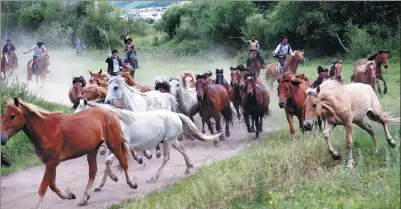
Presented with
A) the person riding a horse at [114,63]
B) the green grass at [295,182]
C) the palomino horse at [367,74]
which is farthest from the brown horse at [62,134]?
the palomino horse at [367,74]

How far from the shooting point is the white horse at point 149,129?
11.0 meters

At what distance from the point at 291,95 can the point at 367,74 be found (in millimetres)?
5201

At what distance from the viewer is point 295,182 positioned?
29.7 ft

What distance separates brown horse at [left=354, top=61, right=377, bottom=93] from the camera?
17625 mm

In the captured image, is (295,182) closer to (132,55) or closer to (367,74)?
(367,74)

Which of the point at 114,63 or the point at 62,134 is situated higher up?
the point at 62,134

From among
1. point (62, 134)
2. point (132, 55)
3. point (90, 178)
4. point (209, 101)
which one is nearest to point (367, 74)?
point (209, 101)

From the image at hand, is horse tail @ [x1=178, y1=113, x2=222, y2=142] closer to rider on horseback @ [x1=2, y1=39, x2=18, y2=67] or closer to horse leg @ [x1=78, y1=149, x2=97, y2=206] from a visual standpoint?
horse leg @ [x1=78, y1=149, x2=97, y2=206]

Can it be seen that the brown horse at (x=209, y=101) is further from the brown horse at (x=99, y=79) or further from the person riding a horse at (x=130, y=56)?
the person riding a horse at (x=130, y=56)

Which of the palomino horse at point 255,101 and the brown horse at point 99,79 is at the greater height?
the brown horse at point 99,79

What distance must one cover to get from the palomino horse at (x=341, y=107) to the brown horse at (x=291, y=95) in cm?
242

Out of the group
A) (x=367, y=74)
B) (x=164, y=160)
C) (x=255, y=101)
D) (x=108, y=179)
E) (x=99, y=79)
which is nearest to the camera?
(x=164, y=160)

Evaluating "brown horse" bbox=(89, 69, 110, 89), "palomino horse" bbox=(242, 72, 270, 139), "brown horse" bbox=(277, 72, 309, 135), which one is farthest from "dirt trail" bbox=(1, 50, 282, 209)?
"brown horse" bbox=(89, 69, 110, 89)

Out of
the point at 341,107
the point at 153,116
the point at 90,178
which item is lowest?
the point at 90,178
